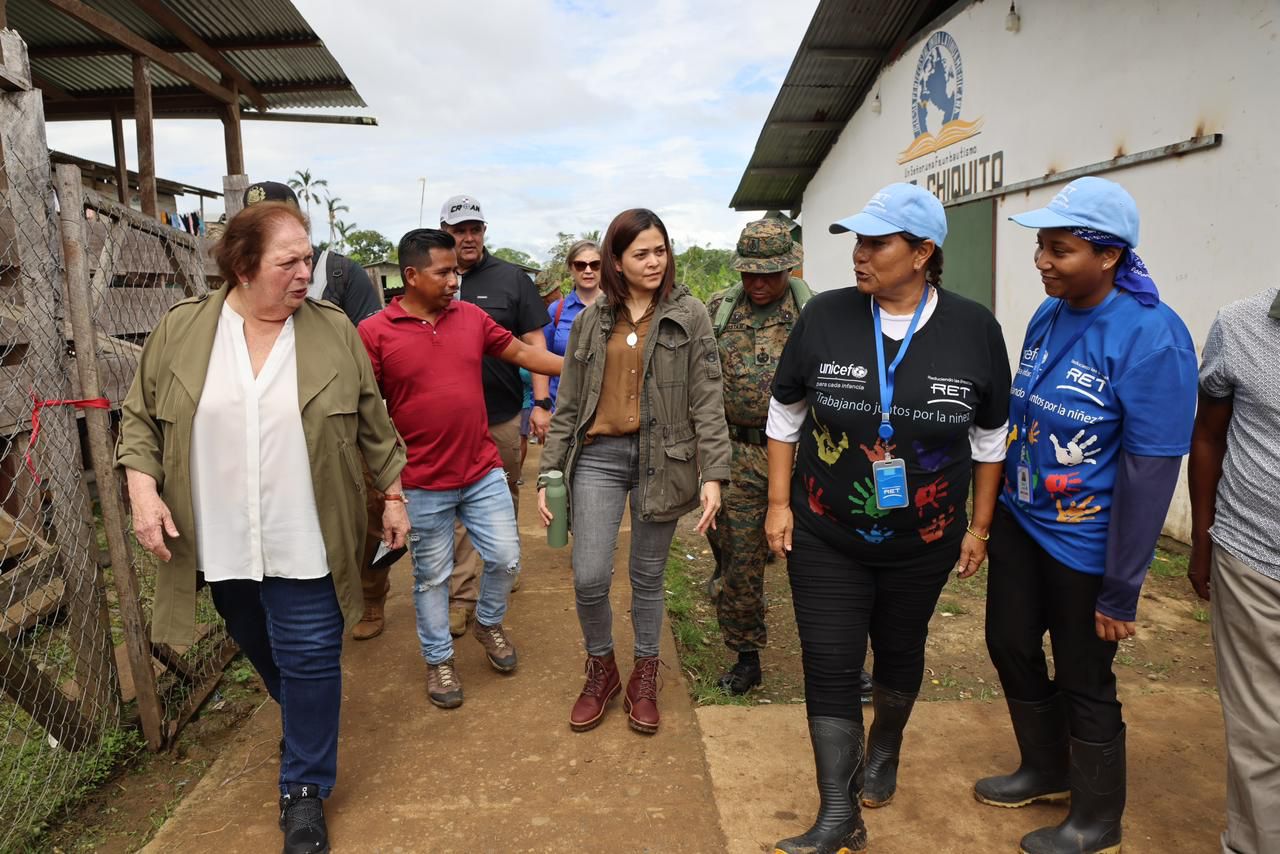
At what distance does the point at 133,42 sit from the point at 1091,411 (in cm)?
785

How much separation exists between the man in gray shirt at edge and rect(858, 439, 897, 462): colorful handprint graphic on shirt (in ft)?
3.00

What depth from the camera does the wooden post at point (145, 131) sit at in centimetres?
745

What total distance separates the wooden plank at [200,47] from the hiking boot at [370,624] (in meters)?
5.68

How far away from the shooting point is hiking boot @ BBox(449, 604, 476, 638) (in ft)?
14.0

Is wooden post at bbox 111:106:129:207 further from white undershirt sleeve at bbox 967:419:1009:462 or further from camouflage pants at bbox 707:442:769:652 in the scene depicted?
white undershirt sleeve at bbox 967:419:1009:462

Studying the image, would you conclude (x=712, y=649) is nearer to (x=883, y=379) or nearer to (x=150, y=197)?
(x=883, y=379)

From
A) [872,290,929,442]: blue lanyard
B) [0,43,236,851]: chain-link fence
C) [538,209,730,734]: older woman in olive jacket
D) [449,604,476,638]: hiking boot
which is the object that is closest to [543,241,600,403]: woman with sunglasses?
[449,604,476,638]: hiking boot

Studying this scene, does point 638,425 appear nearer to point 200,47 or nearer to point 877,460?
point 877,460

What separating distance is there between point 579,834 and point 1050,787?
1.53m

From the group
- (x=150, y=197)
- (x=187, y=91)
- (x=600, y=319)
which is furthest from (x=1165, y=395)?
(x=187, y=91)

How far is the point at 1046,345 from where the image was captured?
255cm

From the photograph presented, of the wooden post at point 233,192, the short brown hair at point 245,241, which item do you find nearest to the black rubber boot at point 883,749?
the short brown hair at point 245,241

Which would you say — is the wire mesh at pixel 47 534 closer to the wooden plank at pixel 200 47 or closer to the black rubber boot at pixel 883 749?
the black rubber boot at pixel 883 749

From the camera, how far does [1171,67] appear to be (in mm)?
5207
